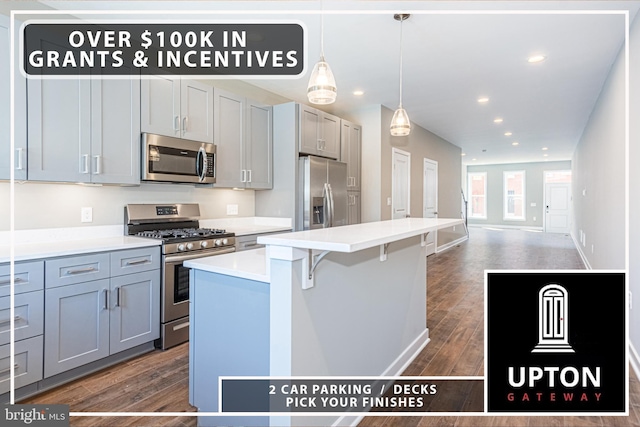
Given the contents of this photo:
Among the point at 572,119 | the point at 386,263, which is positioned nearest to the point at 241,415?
the point at 386,263

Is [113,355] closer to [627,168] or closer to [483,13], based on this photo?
[483,13]

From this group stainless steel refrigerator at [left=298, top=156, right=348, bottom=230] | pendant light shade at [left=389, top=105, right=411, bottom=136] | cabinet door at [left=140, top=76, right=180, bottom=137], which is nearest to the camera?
pendant light shade at [left=389, top=105, right=411, bottom=136]

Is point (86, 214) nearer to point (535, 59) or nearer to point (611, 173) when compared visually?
point (535, 59)

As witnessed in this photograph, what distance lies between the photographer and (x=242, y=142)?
3893 mm

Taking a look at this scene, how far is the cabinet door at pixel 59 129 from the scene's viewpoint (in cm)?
233

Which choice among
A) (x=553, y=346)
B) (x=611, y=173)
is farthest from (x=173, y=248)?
(x=611, y=173)

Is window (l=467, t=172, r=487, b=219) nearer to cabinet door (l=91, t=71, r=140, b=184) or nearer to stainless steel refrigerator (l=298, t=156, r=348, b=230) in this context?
stainless steel refrigerator (l=298, t=156, r=348, b=230)

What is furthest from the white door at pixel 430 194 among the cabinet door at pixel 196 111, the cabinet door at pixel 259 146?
the cabinet door at pixel 196 111

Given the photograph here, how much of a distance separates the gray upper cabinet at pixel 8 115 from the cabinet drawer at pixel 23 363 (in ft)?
3.33

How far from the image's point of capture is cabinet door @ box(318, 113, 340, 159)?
14.8 feet

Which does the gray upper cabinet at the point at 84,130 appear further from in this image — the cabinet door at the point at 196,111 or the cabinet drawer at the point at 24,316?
the cabinet drawer at the point at 24,316

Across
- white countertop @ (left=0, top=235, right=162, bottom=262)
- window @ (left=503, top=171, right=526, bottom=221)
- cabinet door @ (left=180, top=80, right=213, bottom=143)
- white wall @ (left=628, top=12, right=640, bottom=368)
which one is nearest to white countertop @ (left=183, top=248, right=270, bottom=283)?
white countertop @ (left=0, top=235, right=162, bottom=262)

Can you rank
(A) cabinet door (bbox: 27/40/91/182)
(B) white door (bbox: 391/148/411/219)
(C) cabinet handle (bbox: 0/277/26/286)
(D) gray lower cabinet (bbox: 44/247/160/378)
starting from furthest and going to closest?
(B) white door (bbox: 391/148/411/219), (A) cabinet door (bbox: 27/40/91/182), (D) gray lower cabinet (bbox: 44/247/160/378), (C) cabinet handle (bbox: 0/277/26/286)

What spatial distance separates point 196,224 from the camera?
3650mm
